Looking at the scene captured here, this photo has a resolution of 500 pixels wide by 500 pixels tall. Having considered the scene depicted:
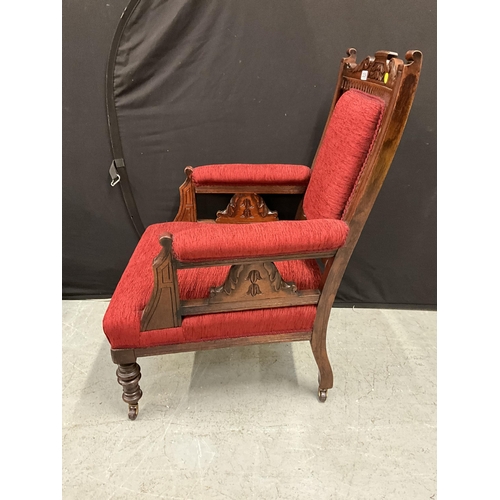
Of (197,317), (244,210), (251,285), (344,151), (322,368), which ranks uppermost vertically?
(344,151)

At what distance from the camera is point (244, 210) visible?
5.46 ft

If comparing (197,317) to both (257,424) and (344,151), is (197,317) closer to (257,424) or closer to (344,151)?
(257,424)

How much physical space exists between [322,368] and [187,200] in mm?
883

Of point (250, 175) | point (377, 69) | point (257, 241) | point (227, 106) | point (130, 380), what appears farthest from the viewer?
point (227, 106)

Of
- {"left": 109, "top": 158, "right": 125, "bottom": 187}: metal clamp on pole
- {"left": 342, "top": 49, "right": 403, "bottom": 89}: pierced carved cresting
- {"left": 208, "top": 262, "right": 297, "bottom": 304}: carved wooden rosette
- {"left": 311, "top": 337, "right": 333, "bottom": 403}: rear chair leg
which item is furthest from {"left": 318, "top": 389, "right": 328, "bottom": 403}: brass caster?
{"left": 109, "top": 158, "right": 125, "bottom": 187}: metal clamp on pole

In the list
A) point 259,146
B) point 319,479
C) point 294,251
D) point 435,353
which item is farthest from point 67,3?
point 435,353

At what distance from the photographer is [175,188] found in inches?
73.3

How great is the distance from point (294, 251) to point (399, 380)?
0.88 m

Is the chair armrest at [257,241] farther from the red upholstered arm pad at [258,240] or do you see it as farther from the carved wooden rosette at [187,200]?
the carved wooden rosette at [187,200]

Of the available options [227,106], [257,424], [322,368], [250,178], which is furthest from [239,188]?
[257,424]

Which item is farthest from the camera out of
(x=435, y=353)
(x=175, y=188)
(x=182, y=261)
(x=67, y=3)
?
(x=175, y=188)

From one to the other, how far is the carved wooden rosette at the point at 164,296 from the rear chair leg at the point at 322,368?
50 centimetres

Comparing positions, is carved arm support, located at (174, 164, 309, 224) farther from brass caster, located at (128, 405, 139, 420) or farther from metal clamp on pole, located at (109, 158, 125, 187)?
brass caster, located at (128, 405, 139, 420)

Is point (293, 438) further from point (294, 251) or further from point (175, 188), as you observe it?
point (175, 188)
